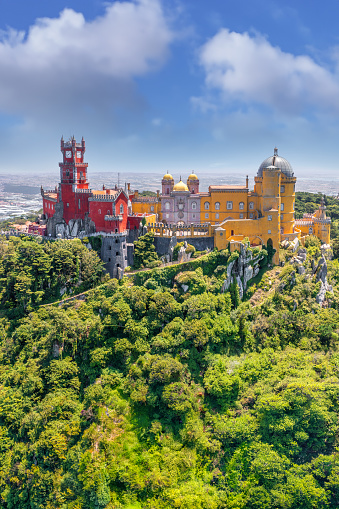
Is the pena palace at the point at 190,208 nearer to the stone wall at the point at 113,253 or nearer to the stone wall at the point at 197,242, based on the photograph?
the stone wall at the point at 113,253

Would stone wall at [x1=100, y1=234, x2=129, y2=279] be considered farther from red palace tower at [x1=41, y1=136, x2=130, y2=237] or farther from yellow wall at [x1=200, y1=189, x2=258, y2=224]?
yellow wall at [x1=200, y1=189, x2=258, y2=224]

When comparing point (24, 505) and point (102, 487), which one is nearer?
point (102, 487)

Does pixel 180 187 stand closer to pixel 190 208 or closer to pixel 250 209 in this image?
pixel 190 208

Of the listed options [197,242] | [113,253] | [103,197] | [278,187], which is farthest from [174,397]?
[278,187]

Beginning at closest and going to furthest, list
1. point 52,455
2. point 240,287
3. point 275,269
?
point 52,455
point 240,287
point 275,269

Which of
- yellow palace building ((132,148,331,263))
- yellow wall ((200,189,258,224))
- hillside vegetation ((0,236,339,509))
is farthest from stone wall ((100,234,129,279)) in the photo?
yellow wall ((200,189,258,224))

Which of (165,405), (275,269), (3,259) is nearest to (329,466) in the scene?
(165,405)

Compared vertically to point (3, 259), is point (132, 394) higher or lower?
lower

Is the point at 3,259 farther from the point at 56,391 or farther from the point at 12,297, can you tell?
the point at 56,391
